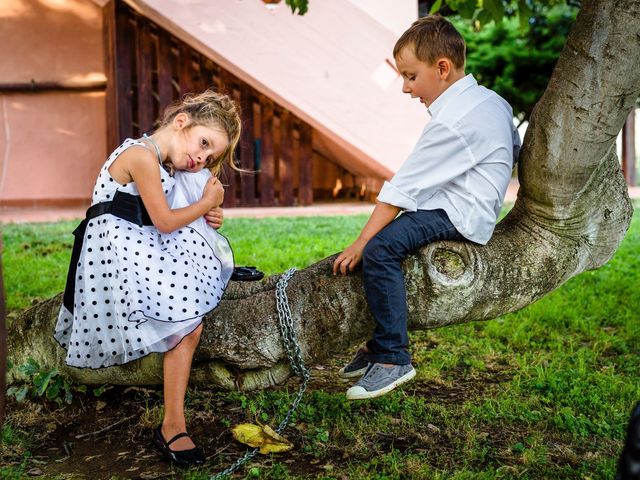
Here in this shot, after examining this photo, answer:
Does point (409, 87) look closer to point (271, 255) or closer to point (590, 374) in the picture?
point (590, 374)

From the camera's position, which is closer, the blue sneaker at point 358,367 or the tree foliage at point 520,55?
the blue sneaker at point 358,367

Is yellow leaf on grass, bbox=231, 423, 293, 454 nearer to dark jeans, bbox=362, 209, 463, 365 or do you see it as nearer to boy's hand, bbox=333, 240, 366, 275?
dark jeans, bbox=362, 209, 463, 365

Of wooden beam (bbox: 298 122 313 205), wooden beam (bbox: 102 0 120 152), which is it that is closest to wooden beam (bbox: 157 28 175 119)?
wooden beam (bbox: 102 0 120 152)

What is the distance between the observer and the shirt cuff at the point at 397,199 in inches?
116

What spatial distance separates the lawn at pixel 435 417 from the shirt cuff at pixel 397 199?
3.24ft

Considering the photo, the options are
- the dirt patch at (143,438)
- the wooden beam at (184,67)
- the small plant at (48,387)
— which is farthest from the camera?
the wooden beam at (184,67)

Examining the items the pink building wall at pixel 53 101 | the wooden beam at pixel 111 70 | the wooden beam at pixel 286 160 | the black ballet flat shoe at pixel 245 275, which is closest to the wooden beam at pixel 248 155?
the wooden beam at pixel 286 160

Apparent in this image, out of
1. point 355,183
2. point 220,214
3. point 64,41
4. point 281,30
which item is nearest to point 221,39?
point 281,30

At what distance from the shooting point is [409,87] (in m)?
3.15

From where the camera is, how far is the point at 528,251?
10.2 ft

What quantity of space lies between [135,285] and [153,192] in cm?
37

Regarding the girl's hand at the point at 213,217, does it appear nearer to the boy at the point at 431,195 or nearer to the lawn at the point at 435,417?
the boy at the point at 431,195

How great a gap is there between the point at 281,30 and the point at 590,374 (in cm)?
828

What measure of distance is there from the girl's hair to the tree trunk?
0.61 meters
